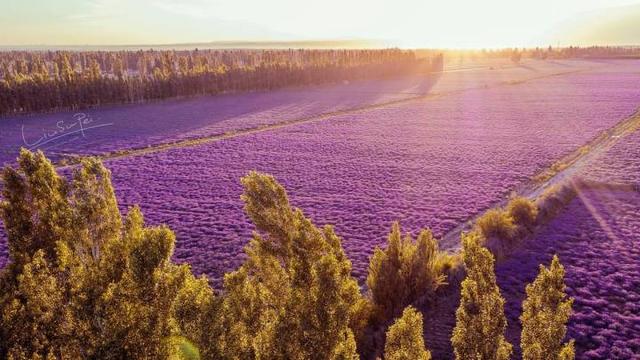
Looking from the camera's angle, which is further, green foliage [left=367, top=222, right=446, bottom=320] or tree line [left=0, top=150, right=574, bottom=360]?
green foliage [left=367, top=222, right=446, bottom=320]

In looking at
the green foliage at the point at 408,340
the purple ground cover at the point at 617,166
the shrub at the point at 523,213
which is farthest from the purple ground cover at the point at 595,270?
the green foliage at the point at 408,340

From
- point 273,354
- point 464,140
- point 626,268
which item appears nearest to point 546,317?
point 273,354

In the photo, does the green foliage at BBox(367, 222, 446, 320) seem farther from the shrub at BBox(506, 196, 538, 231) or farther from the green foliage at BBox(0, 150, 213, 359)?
the green foliage at BBox(0, 150, 213, 359)

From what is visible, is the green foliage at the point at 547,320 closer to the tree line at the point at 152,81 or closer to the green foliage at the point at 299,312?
the green foliage at the point at 299,312

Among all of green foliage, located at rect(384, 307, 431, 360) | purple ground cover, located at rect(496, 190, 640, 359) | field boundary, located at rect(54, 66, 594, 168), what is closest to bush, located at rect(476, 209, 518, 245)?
purple ground cover, located at rect(496, 190, 640, 359)

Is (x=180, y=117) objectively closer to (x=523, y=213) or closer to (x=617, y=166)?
(x=617, y=166)

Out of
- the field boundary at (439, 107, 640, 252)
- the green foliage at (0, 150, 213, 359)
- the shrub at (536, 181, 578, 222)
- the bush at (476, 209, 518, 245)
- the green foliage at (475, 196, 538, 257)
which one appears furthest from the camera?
the shrub at (536, 181, 578, 222)
